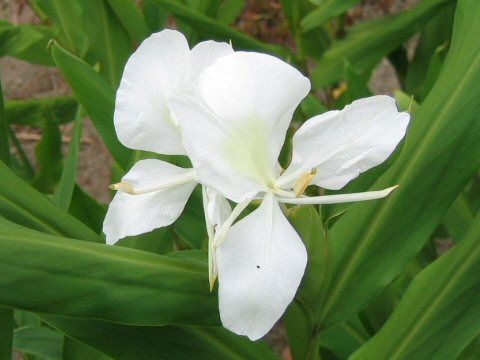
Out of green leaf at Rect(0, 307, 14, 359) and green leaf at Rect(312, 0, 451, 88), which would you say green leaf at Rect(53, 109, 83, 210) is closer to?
green leaf at Rect(0, 307, 14, 359)

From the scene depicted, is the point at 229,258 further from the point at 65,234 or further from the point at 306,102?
the point at 306,102

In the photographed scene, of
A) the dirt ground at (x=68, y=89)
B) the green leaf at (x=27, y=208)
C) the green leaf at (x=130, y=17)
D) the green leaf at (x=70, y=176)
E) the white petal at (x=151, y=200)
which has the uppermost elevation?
the white petal at (x=151, y=200)

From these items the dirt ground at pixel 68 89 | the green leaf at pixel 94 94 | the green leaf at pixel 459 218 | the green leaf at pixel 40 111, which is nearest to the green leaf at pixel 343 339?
the green leaf at pixel 459 218

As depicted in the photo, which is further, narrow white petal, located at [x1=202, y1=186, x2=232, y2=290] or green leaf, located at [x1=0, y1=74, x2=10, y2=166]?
green leaf, located at [x1=0, y1=74, x2=10, y2=166]

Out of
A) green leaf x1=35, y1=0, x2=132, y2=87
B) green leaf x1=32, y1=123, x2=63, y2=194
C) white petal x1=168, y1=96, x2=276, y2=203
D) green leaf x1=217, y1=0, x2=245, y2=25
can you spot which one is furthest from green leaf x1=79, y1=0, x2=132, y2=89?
white petal x1=168, y1=96, x2=276, y2=203

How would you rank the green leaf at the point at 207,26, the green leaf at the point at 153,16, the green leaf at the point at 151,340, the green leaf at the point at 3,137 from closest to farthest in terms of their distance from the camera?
1. the green leaf at the point at 151,340
2. the green leaf at the point at 3,137
3. the green leaf at the point at 207,26
4. the green leaf at the point at 153,16

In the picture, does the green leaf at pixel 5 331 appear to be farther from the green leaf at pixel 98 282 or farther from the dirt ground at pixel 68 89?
the dirt ground at pixel 68 89

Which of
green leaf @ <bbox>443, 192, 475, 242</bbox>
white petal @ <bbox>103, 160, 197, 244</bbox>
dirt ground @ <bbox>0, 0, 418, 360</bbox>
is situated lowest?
dirt ground @ <bbox>0, 0, 418, 360</bbox>

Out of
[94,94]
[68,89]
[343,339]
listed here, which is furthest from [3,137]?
[68,89]
